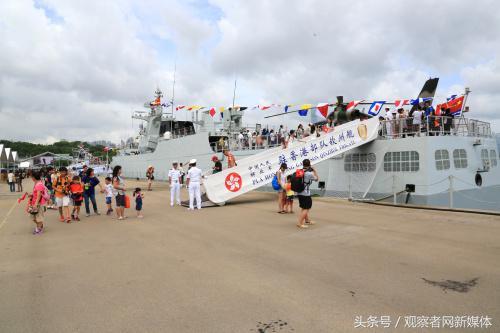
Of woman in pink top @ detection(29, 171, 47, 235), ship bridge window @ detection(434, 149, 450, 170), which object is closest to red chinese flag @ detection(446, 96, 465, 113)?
ship bridge window @ detection(434, 149, 450, 170)

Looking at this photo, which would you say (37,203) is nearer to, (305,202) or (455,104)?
(305,202)

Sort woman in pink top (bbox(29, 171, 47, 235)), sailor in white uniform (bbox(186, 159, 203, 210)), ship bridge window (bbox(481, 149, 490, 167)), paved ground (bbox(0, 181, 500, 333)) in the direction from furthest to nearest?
ship bridge window (bbox(481, 149, 490, 167)) → sailor in white uniform (bbox(186, 159, 203, 210)) → woman in pink top (bbox(29, 171, 47, 235)) → paved ground (bbox(0, 181, 500, 333))

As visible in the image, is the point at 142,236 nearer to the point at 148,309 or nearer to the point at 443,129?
the point at 148,309

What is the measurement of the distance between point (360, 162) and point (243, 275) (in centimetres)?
1087

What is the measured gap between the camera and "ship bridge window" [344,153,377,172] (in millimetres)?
13930

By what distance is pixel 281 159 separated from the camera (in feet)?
42.6

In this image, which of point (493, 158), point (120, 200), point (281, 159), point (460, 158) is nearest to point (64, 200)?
point (120, 200)

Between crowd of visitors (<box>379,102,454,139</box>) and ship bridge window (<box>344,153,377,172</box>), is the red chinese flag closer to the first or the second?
crowd of visitors (<box>379,102,454,139</box>)

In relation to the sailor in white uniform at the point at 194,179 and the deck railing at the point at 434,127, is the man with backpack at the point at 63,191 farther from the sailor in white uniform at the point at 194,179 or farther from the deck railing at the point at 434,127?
the deck railing at the point at 434,127

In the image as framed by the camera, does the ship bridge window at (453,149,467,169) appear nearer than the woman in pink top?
No

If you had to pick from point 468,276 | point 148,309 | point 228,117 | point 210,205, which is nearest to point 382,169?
point 210,205

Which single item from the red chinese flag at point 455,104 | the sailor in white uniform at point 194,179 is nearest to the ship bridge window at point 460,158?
the red chinese flag at point 455,104

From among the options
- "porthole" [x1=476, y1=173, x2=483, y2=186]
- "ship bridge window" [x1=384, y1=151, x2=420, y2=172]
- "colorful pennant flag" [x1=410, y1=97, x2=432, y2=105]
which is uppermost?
"colorful pennant flag" [x1=410, y1=97, x2=432, y2=105]

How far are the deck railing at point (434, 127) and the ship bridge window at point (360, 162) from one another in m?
1.01
